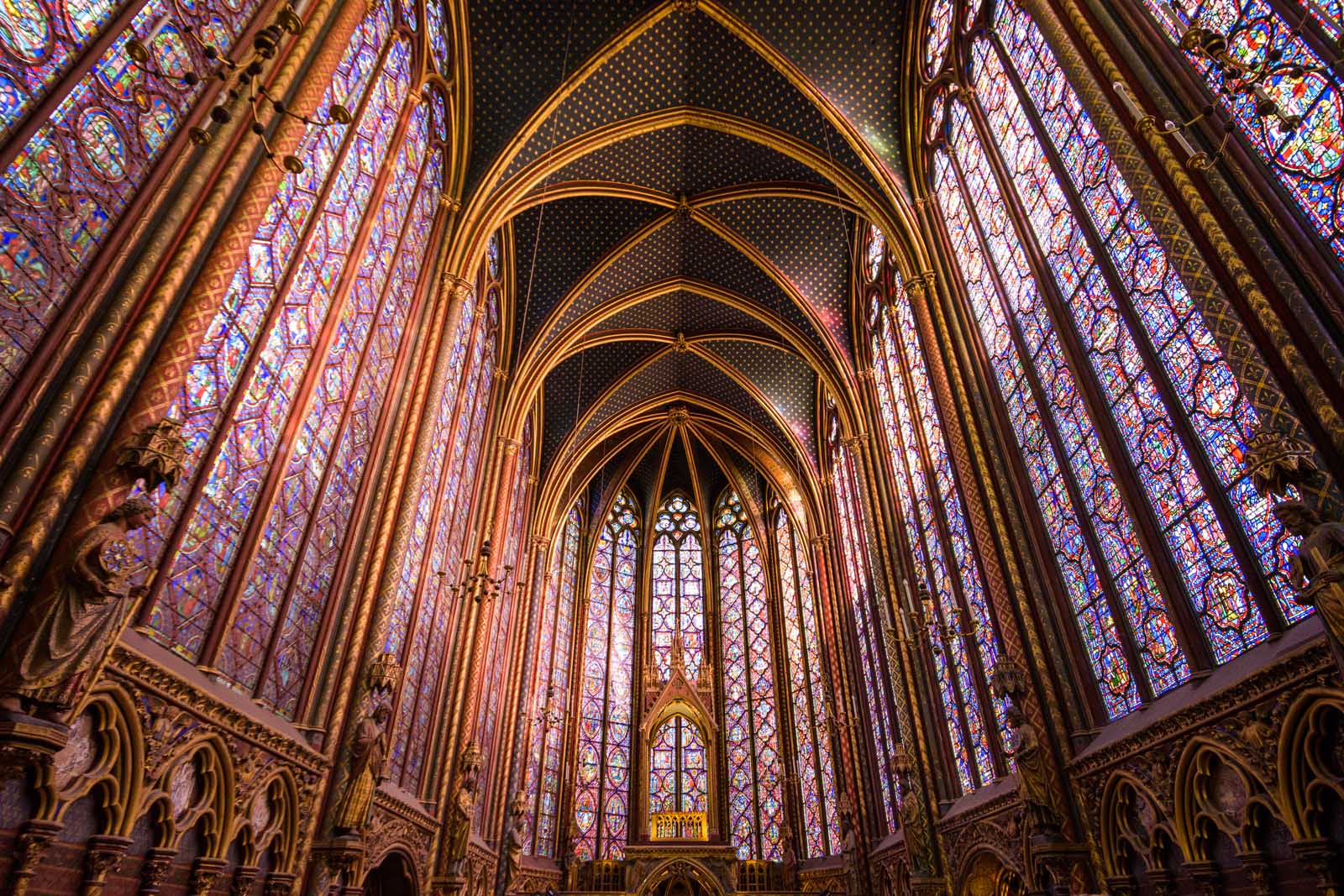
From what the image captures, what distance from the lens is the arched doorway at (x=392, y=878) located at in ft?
38.6

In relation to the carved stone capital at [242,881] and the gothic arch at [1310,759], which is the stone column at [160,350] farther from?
the gothic arch at [1310,759]

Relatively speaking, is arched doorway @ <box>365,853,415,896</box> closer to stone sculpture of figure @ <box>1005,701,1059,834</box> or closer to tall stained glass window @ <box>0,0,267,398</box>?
stone sculpture of figure @ <box>1005,701,1059,834</box>

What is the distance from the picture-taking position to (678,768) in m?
23.2

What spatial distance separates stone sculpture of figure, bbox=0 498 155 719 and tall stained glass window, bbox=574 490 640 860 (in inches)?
728

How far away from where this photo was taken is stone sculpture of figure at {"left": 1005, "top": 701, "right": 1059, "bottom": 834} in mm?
8969

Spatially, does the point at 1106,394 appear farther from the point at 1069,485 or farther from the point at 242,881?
the point at 242,881

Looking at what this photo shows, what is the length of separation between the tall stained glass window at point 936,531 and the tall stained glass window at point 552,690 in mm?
9099

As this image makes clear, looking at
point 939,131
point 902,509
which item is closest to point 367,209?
point 939,131

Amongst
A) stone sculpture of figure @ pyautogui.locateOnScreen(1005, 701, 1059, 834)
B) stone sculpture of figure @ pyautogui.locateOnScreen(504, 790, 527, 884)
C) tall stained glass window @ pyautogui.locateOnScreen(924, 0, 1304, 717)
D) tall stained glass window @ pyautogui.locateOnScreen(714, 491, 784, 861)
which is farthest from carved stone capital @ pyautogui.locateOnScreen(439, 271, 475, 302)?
tall stained glass window @ pyautogui.locateOnScreen(714, 491, 784, 861)

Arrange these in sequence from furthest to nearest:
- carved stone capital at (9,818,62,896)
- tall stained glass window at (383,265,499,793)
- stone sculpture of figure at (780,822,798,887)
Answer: stone sculpture of figure at (780,822,798,887) < tall stained glass window at (383,265,499,793) < carved stone capital at (9,818,62,896)

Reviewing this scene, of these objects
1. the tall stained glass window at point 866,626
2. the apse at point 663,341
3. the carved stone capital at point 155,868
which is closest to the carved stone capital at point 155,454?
the apse at point 663,341

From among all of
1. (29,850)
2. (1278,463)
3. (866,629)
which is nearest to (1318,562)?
(1278,463)

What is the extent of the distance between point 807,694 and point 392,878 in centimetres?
1350

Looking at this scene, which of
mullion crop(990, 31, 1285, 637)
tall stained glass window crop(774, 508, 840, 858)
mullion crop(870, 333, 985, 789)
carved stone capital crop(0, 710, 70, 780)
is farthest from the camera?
tall stained glass window crop(774, 508, 840, 858)
